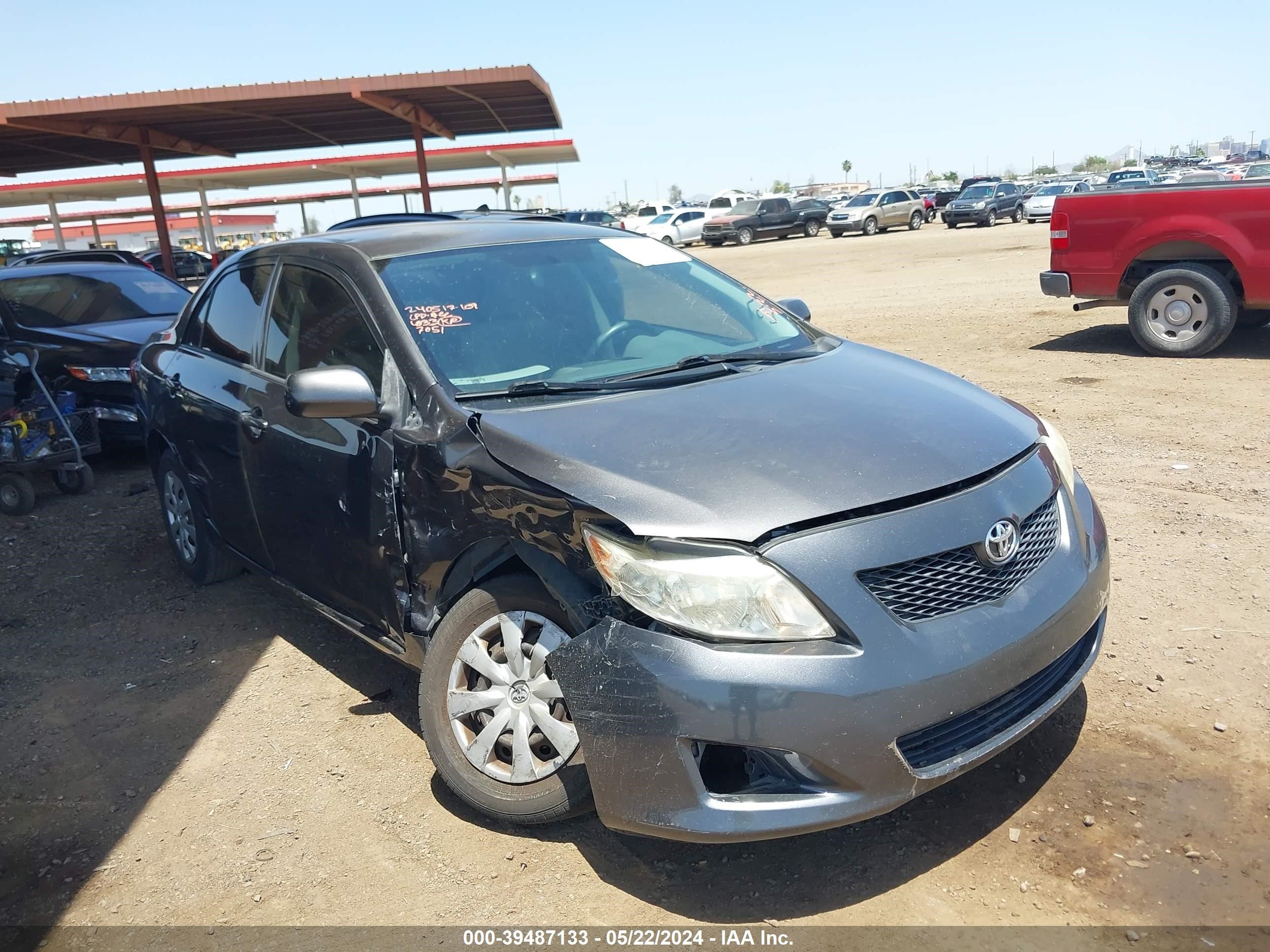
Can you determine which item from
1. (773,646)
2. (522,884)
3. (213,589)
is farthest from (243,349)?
(773,646)

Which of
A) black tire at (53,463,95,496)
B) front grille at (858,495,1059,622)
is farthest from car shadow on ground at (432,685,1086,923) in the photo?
black tire at (53,463,95,496)

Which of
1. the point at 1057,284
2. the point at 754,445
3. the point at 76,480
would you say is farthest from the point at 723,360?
the point at 1057,284

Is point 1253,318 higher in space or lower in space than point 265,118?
lower

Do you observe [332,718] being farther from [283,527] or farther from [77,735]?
[77,735]

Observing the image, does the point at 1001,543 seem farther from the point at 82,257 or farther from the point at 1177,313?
the point at 82,257

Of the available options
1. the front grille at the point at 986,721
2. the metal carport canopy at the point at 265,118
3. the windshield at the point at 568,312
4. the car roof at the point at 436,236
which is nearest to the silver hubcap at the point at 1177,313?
the windshield at the point at 568,312

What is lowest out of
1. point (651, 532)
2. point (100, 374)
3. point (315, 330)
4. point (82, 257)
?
point (100, 374)

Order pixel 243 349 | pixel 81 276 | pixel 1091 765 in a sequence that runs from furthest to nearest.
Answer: pixel 81 276 < pixel 243 349 < pixel 1091 765

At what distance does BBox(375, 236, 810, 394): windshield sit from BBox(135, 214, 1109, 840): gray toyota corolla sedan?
15mm

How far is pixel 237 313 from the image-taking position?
4.60 meters

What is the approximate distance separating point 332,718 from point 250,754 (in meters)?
0.33

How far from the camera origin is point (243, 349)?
4406mm

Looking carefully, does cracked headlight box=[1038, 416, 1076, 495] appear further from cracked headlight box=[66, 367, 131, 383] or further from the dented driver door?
cracked headlight box=[66, 367, 131, 383]

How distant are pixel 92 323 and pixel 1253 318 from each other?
10.9 meters
